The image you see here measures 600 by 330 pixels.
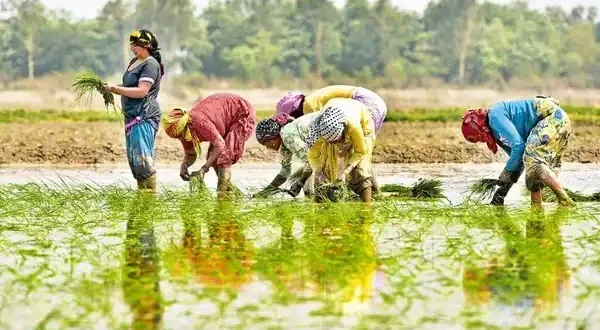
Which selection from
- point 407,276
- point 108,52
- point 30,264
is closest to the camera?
point 407,276

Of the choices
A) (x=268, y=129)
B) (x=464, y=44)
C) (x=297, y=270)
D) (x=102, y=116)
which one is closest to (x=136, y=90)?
(x=268, y=129)

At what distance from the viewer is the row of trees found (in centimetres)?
7262

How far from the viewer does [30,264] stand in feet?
25.5

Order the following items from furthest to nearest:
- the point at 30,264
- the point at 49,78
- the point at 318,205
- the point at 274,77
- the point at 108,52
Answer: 1. the point at 108,52
2. the point at 274,77
3. the point at 49,78
4. the point at 318,205
5. the point at 30,264

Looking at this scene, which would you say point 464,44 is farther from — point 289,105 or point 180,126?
point 180,126

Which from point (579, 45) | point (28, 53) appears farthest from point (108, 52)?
point (579, 45)

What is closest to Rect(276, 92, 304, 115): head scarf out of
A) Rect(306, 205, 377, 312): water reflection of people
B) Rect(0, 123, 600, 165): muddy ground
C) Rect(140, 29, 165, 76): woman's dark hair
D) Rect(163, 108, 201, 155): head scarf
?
Rect(163, 108, 201, 155): head scarf

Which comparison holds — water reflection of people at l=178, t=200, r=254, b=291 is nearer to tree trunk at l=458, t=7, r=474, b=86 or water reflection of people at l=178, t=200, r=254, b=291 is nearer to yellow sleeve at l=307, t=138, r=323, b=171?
yellow sleeve at l=307, t=138, r=323, b=171

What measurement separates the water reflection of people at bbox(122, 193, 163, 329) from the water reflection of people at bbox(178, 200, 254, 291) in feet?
0.79

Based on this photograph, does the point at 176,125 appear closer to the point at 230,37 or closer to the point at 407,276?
the point at 407,276

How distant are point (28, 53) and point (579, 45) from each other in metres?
32.7

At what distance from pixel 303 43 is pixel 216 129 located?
211ft

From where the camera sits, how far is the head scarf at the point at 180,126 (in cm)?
1170

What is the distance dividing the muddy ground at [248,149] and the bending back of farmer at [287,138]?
796cm
